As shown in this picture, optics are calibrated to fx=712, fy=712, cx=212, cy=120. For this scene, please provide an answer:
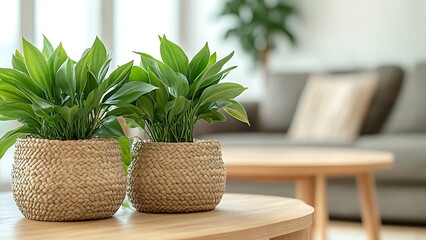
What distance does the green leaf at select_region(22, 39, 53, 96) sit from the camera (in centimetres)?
100

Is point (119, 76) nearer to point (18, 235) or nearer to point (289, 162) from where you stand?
point (18, 235)

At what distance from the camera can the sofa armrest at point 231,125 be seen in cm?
428

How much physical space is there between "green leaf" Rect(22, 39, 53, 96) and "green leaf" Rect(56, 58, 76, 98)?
0.8 inches

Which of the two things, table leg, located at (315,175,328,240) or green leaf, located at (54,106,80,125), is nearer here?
green leaf, located at (54,106,80,125)

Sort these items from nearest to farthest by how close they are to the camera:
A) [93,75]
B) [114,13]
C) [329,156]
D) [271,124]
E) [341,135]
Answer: [93,75]
[329,156]
[341,135]
[271,124]
[114,13]

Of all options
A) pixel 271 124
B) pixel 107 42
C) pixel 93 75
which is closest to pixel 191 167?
pixel 93 75

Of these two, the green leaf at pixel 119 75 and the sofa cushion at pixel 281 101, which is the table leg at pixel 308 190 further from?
the sofa cushion at pixel 281 101

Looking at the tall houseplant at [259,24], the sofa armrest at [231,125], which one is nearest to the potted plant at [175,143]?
the sofa armrest at [231,125]

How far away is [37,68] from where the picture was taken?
3.28ft

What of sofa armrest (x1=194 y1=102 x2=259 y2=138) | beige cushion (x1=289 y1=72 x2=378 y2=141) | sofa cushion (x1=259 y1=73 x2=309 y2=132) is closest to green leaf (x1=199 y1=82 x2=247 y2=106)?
beige cushion (x1=289 y1=72 x2=378 y2=141)

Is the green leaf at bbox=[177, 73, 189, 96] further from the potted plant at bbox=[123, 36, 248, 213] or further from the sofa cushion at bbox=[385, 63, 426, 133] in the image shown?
the sofa cushion at bbox=[385, 63, 426, 133]

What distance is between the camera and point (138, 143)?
1080mm

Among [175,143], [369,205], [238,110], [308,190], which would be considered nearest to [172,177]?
[175,143]

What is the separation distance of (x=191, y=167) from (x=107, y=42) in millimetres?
3783
